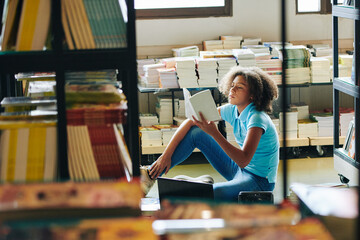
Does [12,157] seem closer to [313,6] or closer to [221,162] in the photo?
[221,162]

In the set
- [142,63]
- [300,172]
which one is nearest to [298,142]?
[300,172]

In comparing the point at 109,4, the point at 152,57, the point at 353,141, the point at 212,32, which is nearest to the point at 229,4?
the point at 212,32

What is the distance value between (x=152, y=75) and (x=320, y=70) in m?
1.64

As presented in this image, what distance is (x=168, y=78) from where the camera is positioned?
5445 mm

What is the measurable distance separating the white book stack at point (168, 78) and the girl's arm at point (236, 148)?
1982 millimetres

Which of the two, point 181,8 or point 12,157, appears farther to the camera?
point 181,8

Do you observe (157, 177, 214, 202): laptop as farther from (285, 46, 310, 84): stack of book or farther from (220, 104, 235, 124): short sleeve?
(285, 46, 310, 84): stack of book

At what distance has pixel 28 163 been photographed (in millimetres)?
1746

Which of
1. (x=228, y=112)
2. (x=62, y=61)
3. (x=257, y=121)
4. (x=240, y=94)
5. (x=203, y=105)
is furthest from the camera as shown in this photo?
(x=228, y=112)

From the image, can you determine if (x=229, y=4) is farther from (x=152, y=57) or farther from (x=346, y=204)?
(x=346, y=204)

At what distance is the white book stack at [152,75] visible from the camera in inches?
215

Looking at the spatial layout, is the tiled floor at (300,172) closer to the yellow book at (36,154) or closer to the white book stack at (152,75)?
the white book stack at (152,75)

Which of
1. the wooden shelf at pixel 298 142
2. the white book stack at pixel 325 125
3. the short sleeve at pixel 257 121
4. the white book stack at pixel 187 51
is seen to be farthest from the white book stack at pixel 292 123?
the short sleeve at pixel 257 121

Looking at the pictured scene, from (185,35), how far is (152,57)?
1.34 feet
